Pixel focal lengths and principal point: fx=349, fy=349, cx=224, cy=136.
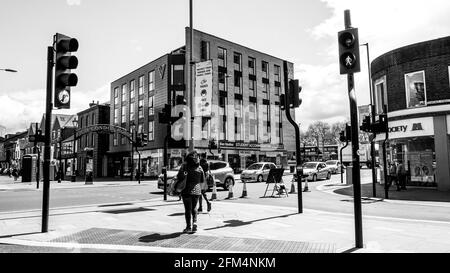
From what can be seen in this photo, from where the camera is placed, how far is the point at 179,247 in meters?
6.13

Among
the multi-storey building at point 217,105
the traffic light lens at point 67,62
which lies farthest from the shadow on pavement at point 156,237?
the multi-storey building at point 217,105

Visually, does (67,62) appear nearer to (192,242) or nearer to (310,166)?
(192,242)

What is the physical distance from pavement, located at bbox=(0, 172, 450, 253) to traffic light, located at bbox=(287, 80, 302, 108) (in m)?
3.19

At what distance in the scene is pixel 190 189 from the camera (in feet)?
24.5

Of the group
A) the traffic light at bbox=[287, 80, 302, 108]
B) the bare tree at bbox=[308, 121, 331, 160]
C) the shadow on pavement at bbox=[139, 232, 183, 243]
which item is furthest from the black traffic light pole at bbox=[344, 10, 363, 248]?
the bare tree at bbox=[308, 121, 331, 160]

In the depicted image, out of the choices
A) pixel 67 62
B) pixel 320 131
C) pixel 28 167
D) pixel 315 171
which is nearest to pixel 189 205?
pixel 67 62

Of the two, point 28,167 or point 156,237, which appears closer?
point 156,237

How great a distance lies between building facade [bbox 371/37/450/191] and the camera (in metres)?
17.7

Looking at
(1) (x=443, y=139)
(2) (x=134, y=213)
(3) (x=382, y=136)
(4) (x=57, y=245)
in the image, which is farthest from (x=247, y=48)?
(4) (x=57, y=245)

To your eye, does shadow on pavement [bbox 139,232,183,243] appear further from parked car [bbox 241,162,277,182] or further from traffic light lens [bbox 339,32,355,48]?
parked car [bbox 241,162,277,182]

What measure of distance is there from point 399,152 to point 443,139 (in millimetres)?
3375

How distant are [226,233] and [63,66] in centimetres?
511
